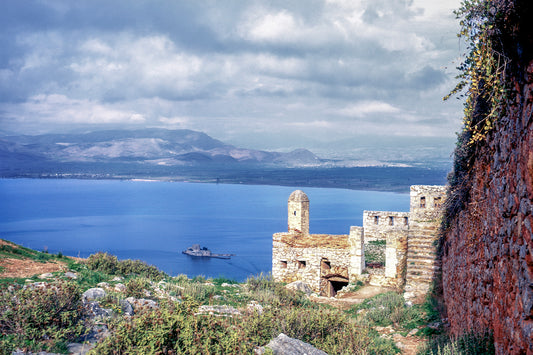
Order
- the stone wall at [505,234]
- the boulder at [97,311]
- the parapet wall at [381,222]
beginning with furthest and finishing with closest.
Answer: the parapet wall at [381,222], the boulder at [97,311], the stone wall at [505,234]

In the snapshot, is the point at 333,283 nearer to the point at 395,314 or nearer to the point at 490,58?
the point at 395,314

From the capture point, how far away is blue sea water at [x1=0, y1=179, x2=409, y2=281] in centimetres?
6638

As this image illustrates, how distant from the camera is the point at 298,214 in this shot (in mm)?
18203

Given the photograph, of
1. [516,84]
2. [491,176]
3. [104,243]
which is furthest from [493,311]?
[104,243]

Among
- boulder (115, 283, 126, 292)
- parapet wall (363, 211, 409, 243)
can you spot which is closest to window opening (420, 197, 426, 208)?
parapet wall (363, 211, 409, 243)

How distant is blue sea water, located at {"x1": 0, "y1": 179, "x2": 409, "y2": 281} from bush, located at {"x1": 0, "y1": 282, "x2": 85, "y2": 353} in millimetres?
32116

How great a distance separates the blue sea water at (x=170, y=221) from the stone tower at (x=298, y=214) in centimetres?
2453

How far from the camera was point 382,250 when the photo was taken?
21.5 meters

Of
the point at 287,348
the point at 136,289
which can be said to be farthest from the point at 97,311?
the point at 287,348

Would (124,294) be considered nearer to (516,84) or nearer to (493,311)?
(493,311)

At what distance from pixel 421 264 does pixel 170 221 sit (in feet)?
302

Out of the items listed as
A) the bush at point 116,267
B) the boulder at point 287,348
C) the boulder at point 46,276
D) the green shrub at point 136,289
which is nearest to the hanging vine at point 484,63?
the boulder at point 287,348

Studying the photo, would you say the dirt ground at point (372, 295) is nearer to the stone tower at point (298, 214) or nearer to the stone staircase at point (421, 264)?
the stone staircase at point (421, 264)

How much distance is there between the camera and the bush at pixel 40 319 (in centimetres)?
520
